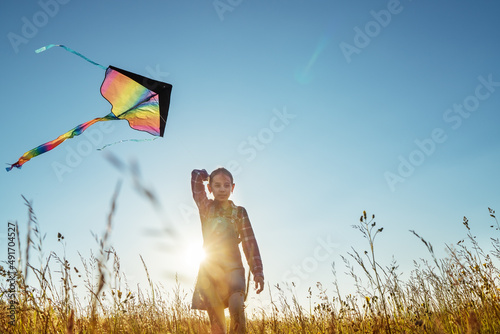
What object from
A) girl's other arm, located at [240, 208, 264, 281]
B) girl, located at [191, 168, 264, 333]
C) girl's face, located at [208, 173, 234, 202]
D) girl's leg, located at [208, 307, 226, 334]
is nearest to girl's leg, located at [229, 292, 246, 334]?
girl, located at [191, 168, 264, 333]

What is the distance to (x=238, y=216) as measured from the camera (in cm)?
425

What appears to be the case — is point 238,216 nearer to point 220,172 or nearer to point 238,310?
point 220,172

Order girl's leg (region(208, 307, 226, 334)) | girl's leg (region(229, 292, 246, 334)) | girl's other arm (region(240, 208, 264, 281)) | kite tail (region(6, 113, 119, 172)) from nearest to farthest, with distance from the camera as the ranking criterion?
1. kite tail (region(6, 113, 119, 172))
2. girl's leg (region(229, 292, 246, 334))
3. girl's leg (region(208, 307, 226, 334))
4. girl's other arm (region(240, 208, 264, 281))

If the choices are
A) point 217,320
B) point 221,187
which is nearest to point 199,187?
point 221,187

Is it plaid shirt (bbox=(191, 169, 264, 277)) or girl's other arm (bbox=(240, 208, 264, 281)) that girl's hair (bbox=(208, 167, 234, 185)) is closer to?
plaid shirt (bbox=(191, 169, 264, 277))

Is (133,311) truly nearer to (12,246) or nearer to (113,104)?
(12,246)

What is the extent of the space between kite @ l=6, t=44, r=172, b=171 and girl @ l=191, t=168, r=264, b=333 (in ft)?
3.42

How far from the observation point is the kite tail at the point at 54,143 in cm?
255

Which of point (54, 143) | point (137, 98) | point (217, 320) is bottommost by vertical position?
point (217, 320)

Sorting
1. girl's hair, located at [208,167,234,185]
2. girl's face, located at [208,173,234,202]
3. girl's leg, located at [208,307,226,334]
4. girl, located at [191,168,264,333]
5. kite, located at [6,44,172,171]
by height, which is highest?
kite, located at [6,44,172,171]

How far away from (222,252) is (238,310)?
711 mm

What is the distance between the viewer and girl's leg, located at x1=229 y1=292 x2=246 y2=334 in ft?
10.7

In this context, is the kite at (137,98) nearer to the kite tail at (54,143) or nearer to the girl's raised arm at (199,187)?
the kite tail at (54,143)

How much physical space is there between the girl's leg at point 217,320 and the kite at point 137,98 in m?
1.98
